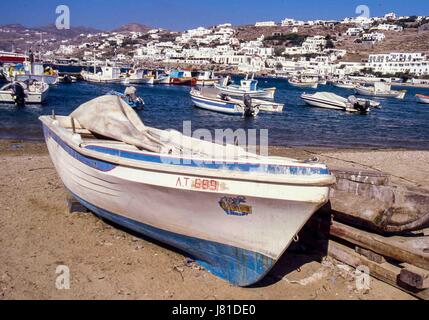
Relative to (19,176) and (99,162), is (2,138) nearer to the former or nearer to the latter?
(19,176)

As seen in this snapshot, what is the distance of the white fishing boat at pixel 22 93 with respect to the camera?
1118 inches

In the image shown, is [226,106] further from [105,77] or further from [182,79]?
[182,79]

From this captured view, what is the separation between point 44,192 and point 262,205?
620cm

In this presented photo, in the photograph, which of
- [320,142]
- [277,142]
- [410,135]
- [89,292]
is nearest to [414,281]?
[89,292]

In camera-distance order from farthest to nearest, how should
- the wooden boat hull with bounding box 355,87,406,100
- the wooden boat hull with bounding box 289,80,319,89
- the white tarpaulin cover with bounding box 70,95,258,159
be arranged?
the wooden boat hull with bounding box 289,80,319,89
the wooden boat hull with bounding box 355,87,406,100
the white tarpaulin cover with bounding box 70,95,258,159

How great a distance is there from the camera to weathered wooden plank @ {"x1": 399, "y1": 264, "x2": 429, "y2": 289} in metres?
5.48

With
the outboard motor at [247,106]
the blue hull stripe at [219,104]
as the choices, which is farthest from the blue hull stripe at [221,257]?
the outboard motor at [247,106]

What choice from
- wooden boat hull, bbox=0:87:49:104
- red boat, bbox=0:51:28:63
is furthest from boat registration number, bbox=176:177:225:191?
red boat, bbox=0:51:28:63

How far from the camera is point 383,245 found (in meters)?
6.11

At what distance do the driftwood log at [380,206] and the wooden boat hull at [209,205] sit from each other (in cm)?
182

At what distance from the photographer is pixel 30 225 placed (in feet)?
24.9

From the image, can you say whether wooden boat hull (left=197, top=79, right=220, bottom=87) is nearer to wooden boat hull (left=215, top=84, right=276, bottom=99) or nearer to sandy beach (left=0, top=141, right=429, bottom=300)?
wooden boat hull (left=215, top=84, right=276, bottom=99)

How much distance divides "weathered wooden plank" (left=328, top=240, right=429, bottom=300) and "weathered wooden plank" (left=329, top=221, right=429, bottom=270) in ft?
0.59

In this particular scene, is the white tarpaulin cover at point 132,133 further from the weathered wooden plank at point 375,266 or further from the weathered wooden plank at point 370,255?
the weathered wooden plank at point 370,255
